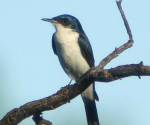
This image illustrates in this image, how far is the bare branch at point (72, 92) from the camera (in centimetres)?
464

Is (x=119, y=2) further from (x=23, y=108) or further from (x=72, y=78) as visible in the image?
(x=72, y=78)

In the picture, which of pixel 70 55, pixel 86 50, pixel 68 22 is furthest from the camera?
pixel 68 22

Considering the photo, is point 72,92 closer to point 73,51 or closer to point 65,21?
point 73,51

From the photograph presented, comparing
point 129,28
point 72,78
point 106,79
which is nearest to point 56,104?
point 106,79

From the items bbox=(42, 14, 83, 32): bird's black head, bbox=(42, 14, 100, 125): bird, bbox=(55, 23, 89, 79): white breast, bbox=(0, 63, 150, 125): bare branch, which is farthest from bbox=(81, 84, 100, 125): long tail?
bbox=(0, 63, 150, 125): bare branch

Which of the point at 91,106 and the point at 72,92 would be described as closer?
the point at 72,92

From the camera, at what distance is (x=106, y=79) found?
187 inches

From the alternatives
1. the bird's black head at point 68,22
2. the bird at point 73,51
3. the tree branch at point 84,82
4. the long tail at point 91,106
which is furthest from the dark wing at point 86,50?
the tree branch at point 84,82

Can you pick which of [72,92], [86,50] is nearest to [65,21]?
[86,50]

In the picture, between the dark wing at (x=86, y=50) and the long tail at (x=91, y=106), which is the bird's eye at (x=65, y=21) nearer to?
the dark wing at (x=86, y=50)

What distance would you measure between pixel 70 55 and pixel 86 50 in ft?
0.91

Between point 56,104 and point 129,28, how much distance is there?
33.5 inches

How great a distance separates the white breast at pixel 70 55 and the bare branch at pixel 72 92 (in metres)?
2.73

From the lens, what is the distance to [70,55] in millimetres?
7820
